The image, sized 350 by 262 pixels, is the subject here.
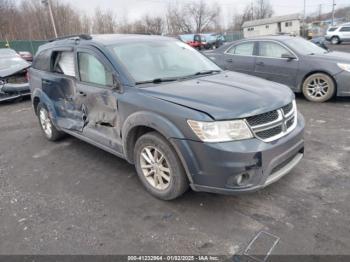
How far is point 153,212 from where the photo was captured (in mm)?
3168

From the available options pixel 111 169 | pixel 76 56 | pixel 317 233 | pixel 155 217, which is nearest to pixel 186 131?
pixel 155 217

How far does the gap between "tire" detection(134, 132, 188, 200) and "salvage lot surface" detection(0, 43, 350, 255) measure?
0.16 meters

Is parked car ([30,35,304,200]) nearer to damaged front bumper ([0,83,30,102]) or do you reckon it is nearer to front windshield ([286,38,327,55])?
front windshield ([286,38,327,55])

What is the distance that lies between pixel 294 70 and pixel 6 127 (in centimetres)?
665

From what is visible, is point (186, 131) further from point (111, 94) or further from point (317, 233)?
point (317, 233)

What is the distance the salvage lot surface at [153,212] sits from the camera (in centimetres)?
268

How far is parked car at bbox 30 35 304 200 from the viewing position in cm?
273

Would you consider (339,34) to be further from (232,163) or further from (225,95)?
(232,163)

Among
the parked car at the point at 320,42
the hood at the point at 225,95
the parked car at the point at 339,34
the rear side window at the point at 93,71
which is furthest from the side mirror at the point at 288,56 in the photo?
the parked car at the point at 339,34

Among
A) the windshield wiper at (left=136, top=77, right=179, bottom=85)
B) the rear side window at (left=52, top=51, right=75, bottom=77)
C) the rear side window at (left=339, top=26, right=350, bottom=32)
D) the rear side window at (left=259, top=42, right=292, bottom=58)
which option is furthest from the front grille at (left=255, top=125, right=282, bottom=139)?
the rear side window at (left=339, top=26, right=350, bottom=32)

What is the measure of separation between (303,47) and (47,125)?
6008 mm

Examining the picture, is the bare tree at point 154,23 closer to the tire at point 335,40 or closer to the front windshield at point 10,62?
the tire at point 335,40

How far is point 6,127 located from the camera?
681 centimetres

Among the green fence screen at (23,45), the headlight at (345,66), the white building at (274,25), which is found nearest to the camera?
the headlight at (345,66)
